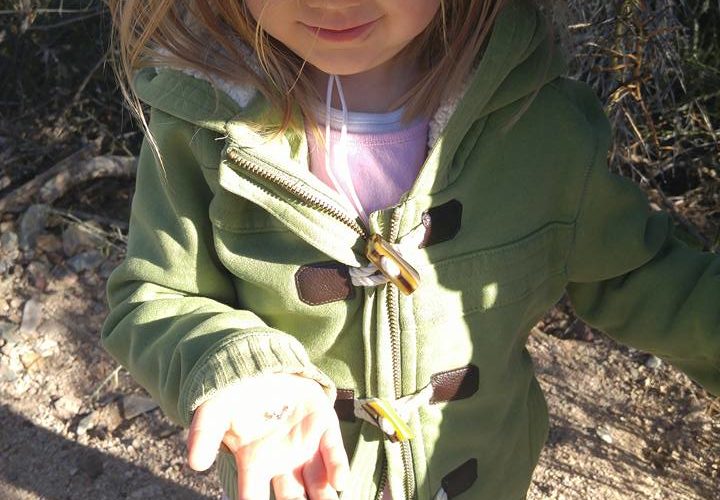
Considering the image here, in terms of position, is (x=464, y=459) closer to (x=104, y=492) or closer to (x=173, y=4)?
(x=173, y=4)

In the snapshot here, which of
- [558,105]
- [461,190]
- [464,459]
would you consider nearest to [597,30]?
[558,105]

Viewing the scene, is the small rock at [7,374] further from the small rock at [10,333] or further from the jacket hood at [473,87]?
the jacket hood at [473,87]

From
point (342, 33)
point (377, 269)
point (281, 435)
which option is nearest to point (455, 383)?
point (377, 269)

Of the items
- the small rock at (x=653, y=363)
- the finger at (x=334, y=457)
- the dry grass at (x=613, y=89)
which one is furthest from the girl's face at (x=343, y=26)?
the small rock at (x=653, y=363)

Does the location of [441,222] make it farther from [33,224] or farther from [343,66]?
[33,224]

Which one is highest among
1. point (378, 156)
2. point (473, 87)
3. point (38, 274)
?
point (473, 87)
